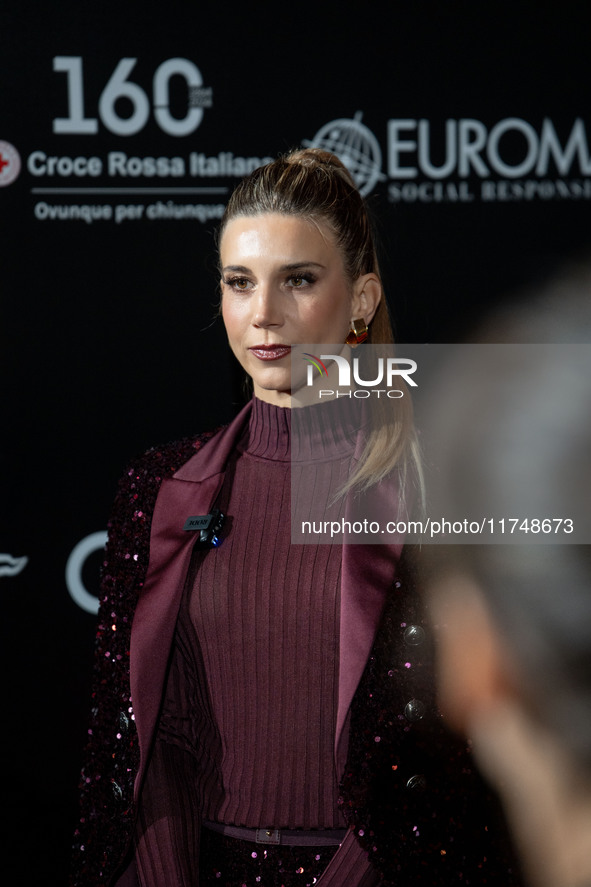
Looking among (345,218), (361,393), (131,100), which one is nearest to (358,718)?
(361,393)

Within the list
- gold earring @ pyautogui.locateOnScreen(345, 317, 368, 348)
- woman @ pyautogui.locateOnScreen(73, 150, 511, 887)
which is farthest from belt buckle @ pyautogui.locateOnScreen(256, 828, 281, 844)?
gold earring @ pyautogui.locateOnScreen(345, 317, 368, 348)

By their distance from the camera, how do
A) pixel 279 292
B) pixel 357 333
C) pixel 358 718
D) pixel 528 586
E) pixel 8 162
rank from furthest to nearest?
1. pixel 8 162
2. pixel 528 586
3. pixel 357 333
4. pixel 279 292
5. pixel 358 718

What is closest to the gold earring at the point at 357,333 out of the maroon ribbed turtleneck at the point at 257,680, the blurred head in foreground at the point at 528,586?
the maroon ribbed turtleneck at the point at 257,680

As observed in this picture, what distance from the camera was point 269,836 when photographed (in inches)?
61.0

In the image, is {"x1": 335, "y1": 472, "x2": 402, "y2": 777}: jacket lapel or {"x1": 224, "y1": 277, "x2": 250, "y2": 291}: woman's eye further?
{"x1": 224, "y1": 277, "x2": 250, "y2": 291}: woman's eye

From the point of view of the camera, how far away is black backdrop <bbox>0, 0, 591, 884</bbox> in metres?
2.41

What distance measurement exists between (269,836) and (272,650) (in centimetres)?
29

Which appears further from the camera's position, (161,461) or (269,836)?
(161,461)

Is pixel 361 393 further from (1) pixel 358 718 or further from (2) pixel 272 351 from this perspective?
(1) pixel 358 718

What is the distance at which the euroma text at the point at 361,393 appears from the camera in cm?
167

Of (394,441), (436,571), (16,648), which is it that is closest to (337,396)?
(394,441)

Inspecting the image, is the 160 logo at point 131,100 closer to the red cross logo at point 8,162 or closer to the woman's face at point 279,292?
the red cross logo at point 8,162

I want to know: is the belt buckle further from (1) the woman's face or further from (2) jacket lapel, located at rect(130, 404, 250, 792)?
(1) the woman's face

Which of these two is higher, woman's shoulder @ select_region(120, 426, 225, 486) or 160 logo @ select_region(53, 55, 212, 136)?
160 logo @ select_region(53, 55, 212, 136)
